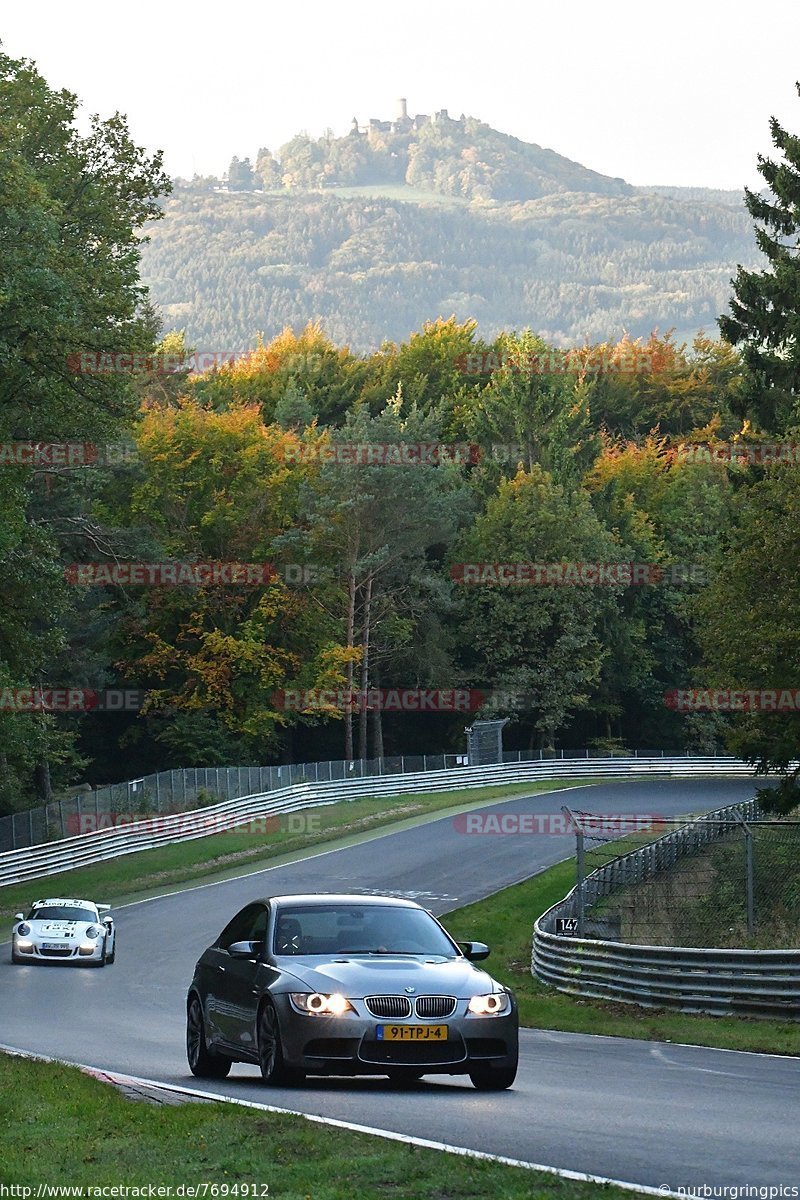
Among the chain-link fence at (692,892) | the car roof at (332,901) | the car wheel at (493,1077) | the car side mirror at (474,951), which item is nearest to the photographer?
the car wheel at (493,1077)

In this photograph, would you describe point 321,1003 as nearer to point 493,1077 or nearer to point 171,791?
point 493,1077

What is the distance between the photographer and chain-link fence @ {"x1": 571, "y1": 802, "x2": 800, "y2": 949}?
26250 mm

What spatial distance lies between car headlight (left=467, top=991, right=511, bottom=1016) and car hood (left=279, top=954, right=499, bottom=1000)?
0.06m

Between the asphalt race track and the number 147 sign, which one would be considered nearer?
the asphalt race track

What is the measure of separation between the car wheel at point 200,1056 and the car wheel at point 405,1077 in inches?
54.7

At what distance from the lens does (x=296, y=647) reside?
7994cm

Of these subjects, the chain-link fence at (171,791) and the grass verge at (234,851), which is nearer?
the grass verge at (234,851)

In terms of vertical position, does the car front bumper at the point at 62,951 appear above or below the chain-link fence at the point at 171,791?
above

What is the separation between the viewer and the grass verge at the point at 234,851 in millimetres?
46656

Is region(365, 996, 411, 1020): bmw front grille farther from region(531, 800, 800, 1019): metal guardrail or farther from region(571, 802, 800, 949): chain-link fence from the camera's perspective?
region(571, 802, 800, 949): chain-link fence

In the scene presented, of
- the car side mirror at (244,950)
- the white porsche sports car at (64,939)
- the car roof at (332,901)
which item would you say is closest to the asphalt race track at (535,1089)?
the white porsche sports car at (64,939)

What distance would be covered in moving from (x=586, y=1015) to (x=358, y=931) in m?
10.9

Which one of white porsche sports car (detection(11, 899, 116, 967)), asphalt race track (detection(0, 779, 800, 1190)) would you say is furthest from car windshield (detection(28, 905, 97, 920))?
asphalt race track (detection(0, 779, 800, 1190))

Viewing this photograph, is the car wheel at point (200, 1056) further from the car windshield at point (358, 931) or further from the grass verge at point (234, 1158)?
the grass verge at point (234, 1158)
